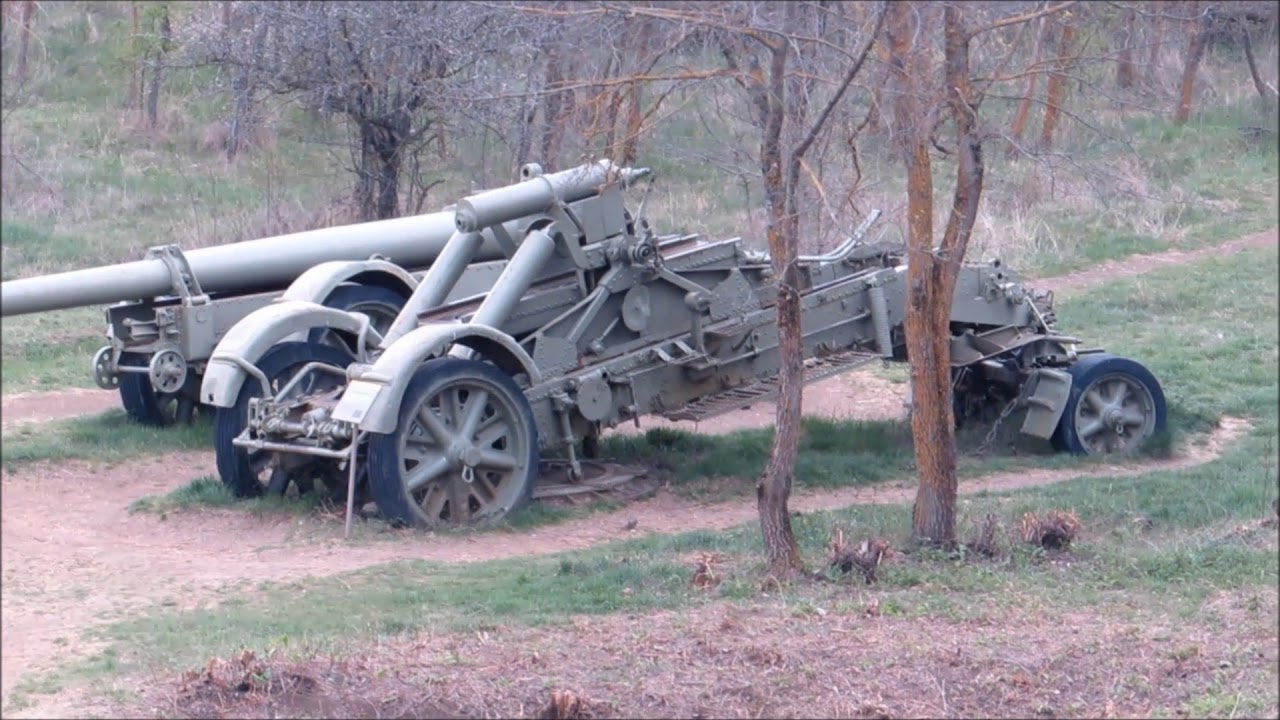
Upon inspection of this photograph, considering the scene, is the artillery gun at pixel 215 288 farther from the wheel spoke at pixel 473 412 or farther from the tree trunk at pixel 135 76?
the tree trunk at pixel 135 76

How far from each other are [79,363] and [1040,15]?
11023 millimetres

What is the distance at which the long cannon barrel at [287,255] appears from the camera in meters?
11.2

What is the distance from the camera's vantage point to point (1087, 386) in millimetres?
12984

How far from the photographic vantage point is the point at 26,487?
1134 centimetres

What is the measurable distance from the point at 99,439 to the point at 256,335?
232 cm

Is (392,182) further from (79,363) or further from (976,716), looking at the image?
(976,716)

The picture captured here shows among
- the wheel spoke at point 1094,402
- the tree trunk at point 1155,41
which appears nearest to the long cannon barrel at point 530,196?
the tree trunk at point 1155,41

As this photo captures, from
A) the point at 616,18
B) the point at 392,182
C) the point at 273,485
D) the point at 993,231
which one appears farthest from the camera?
the point at 993,231

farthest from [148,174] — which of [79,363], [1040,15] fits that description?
[1040,15]

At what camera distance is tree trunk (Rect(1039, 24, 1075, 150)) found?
8.56 metres

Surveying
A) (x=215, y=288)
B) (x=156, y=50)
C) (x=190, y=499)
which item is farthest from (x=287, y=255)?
(x=156, y=50)

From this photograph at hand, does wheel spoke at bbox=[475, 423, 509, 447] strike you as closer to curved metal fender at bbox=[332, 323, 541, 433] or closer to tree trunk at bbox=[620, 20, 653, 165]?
curved metal fender at bbox=[332, 323, 541, 433]

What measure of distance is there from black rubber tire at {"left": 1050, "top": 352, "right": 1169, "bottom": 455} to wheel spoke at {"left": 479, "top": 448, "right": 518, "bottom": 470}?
184 inches

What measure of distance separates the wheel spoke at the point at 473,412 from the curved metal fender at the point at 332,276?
8.17 ft
